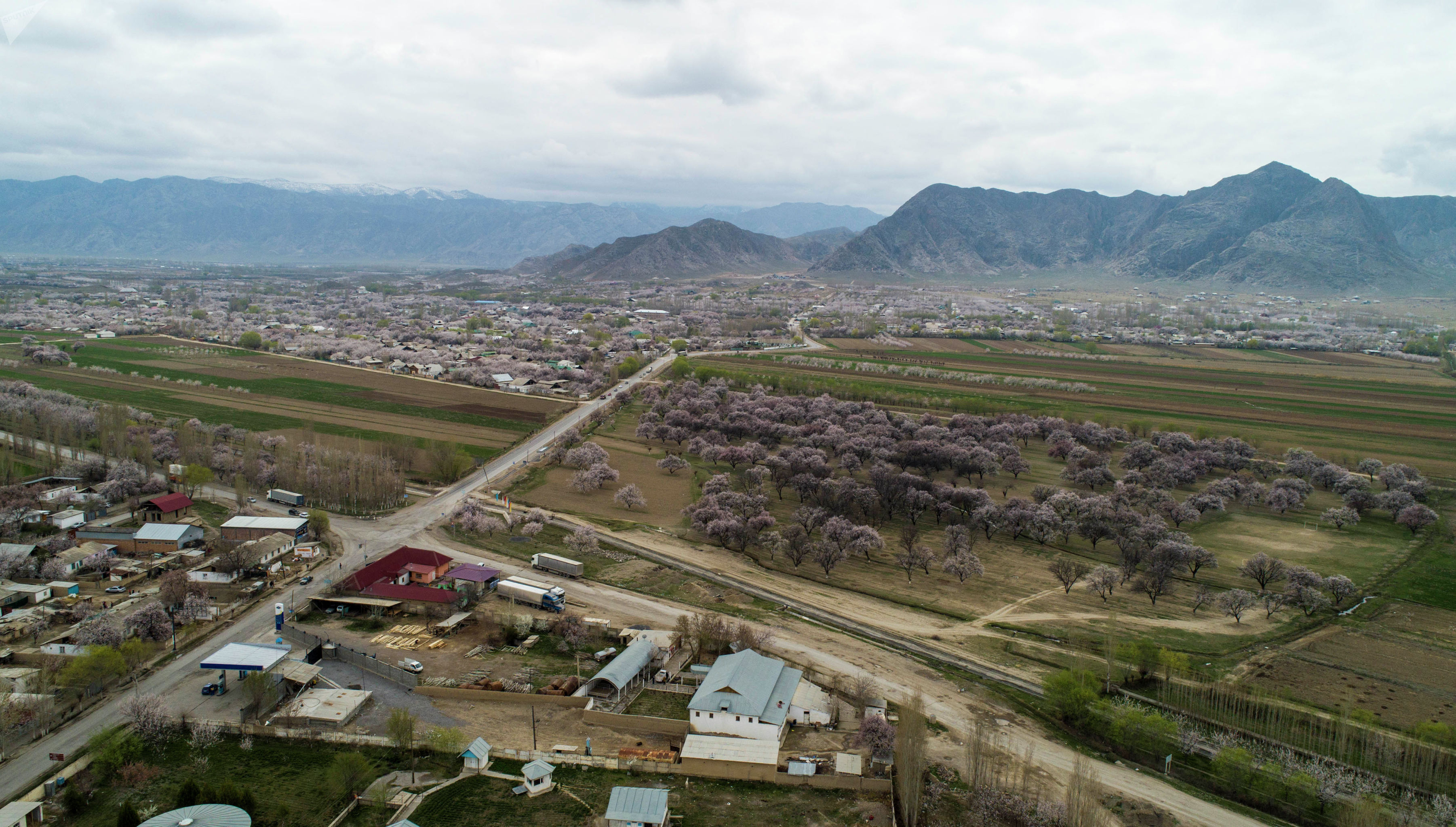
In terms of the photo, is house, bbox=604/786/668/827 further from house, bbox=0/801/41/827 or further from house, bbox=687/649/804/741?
house, bbox=0/801/41/827

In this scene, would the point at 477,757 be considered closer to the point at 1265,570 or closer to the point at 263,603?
the point at 263,603

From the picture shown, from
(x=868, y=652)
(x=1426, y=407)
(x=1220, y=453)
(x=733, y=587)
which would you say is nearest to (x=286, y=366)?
(x=733, y=587)

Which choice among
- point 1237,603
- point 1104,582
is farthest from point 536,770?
point 1237,603

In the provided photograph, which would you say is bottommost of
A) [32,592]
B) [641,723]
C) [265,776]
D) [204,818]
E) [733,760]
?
[265,776]

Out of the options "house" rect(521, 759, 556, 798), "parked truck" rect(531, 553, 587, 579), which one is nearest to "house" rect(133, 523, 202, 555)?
"parked truck" rect(531, 553, 587, 579)

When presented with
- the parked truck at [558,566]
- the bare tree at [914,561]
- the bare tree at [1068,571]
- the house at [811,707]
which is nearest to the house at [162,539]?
the parked truck at [558,566]

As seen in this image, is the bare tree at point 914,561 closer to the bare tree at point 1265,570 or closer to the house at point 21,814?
the bare tree at point 1265,570
